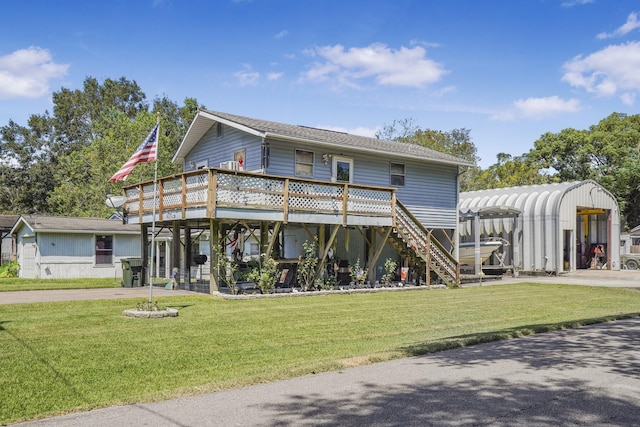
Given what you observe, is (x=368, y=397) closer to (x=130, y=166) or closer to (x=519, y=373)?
(x=519, y=373)

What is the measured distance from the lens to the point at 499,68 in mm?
24375

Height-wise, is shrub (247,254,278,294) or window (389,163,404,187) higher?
window (389,163,404,187)

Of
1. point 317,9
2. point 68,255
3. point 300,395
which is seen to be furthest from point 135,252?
point 300,395

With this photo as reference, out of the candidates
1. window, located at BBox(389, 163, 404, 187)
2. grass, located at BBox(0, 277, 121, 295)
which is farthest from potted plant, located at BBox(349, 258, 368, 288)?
grass, located at BBox(0, 277, 121, 295)

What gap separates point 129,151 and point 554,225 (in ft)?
84.6

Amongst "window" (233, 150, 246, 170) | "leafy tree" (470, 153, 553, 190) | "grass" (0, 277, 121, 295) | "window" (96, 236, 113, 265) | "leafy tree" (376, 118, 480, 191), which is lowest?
"grass" (0, 277, 121, 295)

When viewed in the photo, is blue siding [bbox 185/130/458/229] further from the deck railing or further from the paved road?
the paved road

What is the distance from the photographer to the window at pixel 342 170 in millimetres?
21219

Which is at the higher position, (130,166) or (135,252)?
(130,166)

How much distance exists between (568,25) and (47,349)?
21158mm

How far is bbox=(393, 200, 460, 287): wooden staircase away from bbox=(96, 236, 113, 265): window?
15260 mm

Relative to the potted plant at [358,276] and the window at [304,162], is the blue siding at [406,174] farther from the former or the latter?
the potted plant at [358,276]

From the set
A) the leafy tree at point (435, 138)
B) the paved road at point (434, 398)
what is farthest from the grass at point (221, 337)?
the leafy tree at point (435, 138)

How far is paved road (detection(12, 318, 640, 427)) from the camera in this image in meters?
5.12
